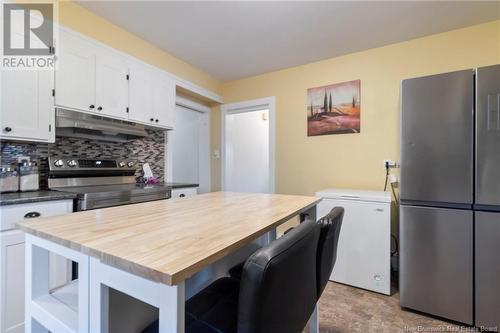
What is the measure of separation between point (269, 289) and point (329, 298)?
5.95 feet

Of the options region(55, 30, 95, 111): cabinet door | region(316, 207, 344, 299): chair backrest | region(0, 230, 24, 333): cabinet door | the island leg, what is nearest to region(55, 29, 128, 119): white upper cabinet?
region(55, 30, 95, 111): cabinet door

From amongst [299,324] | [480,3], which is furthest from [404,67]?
[299,324]

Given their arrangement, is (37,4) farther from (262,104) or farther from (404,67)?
(404,67)

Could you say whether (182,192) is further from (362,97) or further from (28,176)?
(362,97)

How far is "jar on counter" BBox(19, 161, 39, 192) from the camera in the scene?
5.95 feet

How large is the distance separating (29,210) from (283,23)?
246 cm

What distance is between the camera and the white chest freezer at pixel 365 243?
211 cm

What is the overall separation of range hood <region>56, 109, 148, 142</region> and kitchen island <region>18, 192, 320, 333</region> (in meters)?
1.24

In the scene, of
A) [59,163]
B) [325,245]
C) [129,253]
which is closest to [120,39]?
[59,163]

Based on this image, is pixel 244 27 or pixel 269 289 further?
pixel 244 27

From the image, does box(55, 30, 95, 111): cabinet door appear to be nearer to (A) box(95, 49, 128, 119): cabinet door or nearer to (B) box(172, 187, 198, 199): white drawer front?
(A) box(95, 49, 128, 119): cabinet door

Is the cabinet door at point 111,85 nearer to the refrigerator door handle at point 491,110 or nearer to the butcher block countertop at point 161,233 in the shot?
the butcher block countertop at point 161,233

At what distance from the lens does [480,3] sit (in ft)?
6.39

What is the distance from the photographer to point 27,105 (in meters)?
1.73
